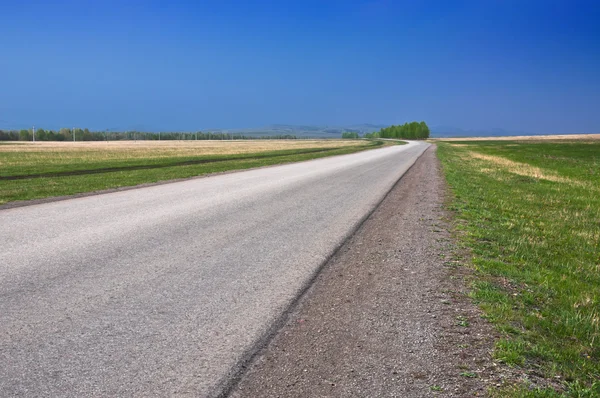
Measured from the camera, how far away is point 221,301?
5.12 meters

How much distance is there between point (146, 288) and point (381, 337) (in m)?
2.92

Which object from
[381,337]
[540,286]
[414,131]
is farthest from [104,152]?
[414,131]

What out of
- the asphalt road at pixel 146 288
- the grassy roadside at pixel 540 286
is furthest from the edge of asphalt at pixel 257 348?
the grassy roadside at pixel 540 286

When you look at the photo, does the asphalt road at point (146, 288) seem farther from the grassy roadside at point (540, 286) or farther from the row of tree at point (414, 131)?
the row of tree at point (414, 131)

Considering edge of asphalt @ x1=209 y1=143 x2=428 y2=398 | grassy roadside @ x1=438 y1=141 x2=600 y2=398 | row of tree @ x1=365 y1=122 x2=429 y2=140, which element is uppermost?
row of tree @ x1=365 y1=122 x2=429 y2=140

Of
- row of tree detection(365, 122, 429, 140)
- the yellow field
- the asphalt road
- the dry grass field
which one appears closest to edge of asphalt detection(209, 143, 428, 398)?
the asphalt road

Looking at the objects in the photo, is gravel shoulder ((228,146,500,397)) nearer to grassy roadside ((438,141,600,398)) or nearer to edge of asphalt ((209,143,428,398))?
edge of asphalt ((209,143,428,398))

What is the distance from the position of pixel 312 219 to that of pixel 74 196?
8375 mm

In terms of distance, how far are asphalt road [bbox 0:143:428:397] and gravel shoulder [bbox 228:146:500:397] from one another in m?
0.33

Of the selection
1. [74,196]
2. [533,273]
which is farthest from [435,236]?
[74,196]

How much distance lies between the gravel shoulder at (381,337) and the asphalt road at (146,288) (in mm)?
332

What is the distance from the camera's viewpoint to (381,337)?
14.0 feet

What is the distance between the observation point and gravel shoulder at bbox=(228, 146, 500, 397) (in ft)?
11.3

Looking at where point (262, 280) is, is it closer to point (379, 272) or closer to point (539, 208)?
point (379, 272)
